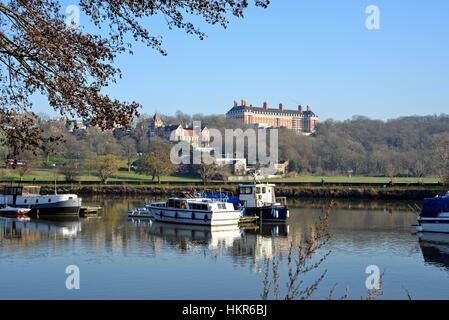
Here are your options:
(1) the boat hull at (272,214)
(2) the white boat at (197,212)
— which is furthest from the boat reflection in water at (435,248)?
(2) the white boat at (197,212)

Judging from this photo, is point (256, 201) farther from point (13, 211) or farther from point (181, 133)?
point (181, 133)

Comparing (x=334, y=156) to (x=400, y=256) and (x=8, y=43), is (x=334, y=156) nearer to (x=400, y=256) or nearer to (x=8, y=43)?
(x=400, y=256)

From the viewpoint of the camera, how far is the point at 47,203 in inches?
2008

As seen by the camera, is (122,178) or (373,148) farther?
(373,148)

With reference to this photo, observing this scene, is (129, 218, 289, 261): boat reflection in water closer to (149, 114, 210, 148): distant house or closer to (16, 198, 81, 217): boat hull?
(16, 198, 81, 217): boat hull

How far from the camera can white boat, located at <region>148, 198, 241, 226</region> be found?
138 ft

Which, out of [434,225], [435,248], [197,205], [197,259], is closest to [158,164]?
[197,205]

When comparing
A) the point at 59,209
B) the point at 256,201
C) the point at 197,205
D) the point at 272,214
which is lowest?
the point at 272,214

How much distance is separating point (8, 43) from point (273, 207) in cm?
3639

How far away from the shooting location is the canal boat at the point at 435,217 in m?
37.9

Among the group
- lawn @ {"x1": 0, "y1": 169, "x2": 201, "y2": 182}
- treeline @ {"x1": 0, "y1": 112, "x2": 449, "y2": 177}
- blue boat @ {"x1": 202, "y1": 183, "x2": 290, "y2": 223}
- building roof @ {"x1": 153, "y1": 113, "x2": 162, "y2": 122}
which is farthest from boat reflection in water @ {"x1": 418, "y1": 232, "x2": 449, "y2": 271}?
building roof @ {"x1": 153, "y1": 113, "x2": 162, "y2": 122}

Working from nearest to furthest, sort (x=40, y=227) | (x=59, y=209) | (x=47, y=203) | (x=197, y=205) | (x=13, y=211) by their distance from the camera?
(x=40, y=227)
(x=197, y=205)
(x=13, y=211)
(x=59, y=209)
(x=47, y=203)

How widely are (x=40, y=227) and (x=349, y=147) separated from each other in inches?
3965

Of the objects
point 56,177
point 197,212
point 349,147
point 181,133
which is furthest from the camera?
point 181,133
